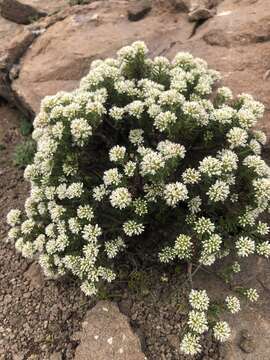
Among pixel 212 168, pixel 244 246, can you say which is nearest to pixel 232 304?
pixel 244 246

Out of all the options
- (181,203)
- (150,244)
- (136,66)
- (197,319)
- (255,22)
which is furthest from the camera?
(255,22)

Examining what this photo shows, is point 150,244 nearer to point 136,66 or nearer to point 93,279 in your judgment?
point 93,279

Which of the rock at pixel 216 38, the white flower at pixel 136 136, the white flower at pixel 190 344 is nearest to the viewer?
A: the white flower at pixel 190 344

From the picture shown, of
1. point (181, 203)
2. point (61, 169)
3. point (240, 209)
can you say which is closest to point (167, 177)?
point (181, 203)

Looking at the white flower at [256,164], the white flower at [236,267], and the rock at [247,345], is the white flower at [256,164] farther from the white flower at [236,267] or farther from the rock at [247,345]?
the rock at [247,345]

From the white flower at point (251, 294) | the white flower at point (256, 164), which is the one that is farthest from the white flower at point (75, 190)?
the white flower at point (251, 294)

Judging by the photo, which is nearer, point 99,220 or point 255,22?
point 99,220

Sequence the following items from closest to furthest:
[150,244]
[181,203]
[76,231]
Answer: [76,231], [181,203], [150,244]
